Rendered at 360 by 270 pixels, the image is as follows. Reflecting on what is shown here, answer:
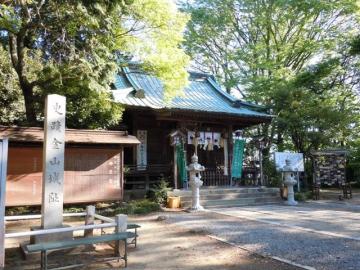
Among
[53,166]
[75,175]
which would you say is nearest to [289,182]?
[75,175]

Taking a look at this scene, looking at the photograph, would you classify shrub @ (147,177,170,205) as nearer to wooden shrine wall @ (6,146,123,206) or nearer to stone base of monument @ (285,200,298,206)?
wooden shrine wall @ (6,146,123,206)

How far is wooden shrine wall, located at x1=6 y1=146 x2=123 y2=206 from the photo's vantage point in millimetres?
10227

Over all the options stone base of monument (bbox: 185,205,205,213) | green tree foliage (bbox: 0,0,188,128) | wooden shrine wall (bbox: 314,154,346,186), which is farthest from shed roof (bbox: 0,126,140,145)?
wooden shrine wall (bbox: 314,154,346,186)

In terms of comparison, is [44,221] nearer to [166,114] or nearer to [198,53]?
[166,114]

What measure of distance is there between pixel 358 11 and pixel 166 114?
54.0ft

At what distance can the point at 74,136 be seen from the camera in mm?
11078

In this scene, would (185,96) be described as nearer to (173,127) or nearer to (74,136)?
(173,127)

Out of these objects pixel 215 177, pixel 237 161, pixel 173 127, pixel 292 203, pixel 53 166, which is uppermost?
pixel 173 127

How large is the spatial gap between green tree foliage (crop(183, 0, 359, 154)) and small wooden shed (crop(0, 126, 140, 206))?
11.1 m

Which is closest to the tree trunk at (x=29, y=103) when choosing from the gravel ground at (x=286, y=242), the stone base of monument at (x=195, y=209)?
the gravel ground at (x=286, y=242)

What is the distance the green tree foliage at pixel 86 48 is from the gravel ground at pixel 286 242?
5175 millimetres

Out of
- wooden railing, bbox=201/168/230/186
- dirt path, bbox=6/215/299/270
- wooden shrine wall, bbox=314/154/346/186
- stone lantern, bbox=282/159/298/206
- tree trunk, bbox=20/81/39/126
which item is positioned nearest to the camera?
dirt path, bbox=6/215/299/270

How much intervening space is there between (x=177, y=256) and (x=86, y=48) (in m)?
7.10

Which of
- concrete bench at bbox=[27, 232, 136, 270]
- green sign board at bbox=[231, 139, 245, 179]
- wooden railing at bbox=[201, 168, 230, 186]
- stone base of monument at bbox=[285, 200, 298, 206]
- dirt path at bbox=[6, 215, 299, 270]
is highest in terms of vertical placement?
green sign board at bbox=[231, 139, 245, 179]
